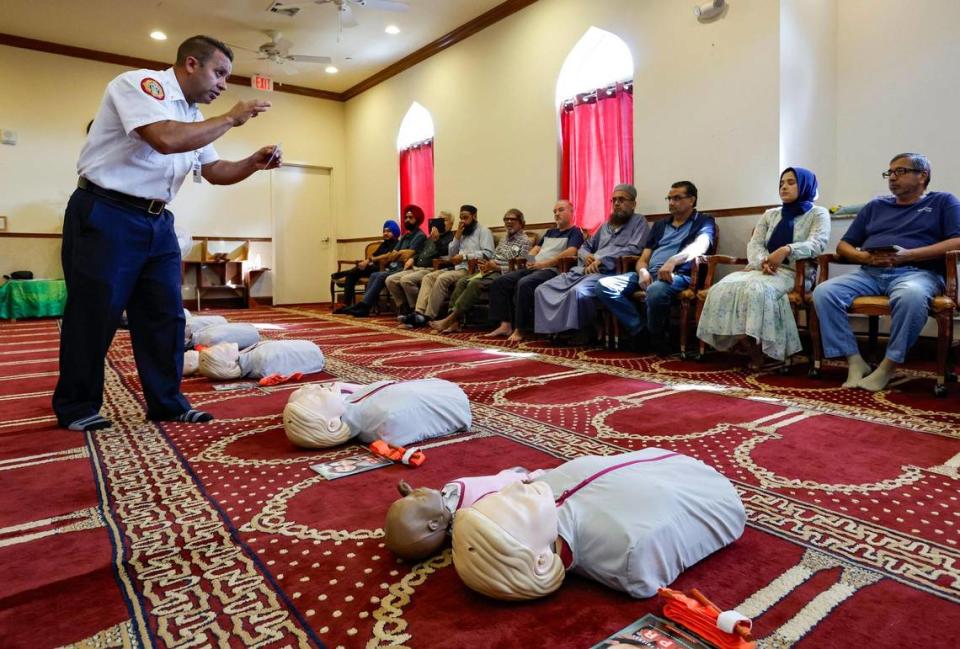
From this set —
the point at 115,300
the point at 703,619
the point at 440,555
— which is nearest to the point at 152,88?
the point at 115,300

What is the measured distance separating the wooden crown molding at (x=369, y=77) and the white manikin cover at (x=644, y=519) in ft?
19.2

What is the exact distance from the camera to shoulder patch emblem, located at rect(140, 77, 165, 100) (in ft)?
6.51

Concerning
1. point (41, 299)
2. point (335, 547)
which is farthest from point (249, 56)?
point (335, 547)

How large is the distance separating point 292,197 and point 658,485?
9.27 meters

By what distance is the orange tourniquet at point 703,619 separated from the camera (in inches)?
33.9

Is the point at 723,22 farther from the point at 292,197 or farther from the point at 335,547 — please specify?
the point at 292,197

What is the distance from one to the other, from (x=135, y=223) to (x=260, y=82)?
7.44m

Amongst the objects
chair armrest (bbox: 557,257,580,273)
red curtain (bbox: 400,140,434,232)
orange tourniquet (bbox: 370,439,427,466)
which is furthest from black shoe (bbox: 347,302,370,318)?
orange tourniquet (bbox: 370,439,427,466)

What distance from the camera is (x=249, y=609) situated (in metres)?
1.01

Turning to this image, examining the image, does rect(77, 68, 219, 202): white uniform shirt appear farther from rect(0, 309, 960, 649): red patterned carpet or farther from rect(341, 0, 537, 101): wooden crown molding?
rect(341, 0, 537, 101): wooden crown molding

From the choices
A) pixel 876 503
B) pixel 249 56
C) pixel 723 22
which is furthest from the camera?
pixel 249 56

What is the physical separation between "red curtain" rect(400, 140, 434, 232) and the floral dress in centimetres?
488

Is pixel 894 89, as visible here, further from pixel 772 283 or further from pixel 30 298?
pixel 30 298

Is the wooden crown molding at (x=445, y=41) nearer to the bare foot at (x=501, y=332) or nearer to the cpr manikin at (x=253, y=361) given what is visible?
the bare foot at (x=501, y=332)
